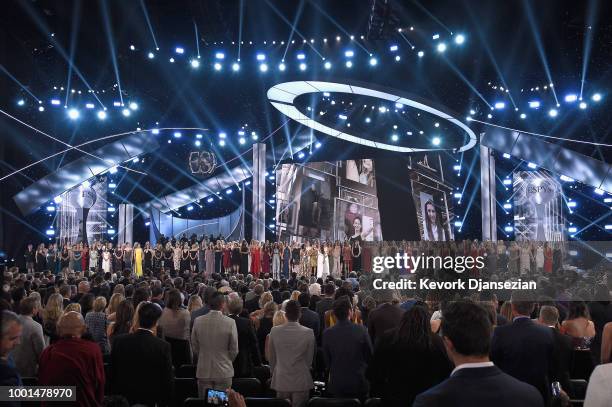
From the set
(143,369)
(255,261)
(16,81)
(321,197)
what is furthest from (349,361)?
(321,197)

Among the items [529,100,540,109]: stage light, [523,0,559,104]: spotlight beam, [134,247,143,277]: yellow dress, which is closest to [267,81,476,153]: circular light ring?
[529,100,540,109]: stage light

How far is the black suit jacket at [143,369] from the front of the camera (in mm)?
5273

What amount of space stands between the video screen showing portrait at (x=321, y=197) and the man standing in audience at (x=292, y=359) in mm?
23457

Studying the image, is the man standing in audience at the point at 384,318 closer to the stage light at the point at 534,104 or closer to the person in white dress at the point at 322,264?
the person in white dress at the point at 322,264

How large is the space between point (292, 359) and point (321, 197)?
24033 millimetres

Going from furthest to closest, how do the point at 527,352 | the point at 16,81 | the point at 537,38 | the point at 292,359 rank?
the point at 16,81 < the point at 537,38 < the point at 292,359 < the point at 527,352

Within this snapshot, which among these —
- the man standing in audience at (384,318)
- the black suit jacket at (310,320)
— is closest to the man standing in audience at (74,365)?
the man standing in audience at (384,318)

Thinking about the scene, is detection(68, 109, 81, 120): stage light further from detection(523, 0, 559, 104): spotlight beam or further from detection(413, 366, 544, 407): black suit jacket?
detection(413, 366, 544, 407): black suit jacket

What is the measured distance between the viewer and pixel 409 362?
4500 millimetres

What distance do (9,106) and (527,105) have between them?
67.6 feet

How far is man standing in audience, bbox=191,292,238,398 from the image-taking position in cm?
627

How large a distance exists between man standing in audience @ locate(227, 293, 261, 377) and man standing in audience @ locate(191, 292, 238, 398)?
35 centimetres

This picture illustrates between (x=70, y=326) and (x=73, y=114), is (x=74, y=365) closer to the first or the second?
(x=70, y=326)

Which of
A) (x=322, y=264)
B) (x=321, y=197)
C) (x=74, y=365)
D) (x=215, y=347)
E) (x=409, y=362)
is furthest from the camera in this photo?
(x=321, y=197)
